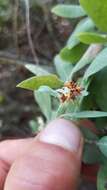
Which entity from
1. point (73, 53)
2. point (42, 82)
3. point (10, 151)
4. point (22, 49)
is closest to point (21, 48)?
point (22, 49)

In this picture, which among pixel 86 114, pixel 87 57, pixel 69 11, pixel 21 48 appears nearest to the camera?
pixel 86 114

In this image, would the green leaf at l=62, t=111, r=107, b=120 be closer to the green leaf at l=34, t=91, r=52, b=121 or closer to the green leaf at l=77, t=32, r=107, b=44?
the green leaf at l=77, t=32, r=107, b=44

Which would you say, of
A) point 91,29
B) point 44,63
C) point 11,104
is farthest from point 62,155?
point 11,104

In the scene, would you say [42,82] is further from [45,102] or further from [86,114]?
[45,102]

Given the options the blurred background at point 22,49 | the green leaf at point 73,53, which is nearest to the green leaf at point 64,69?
the green leaf at point 73,53

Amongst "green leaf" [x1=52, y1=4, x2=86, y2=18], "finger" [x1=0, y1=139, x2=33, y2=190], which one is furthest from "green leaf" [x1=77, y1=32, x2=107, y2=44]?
"finger" [x1=0, y1=139, x2=33, y2=190]

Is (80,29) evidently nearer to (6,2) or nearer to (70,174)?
(70,174)

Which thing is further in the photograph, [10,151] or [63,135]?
[10,151]
